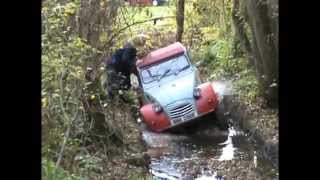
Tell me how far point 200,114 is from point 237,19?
4.41 m

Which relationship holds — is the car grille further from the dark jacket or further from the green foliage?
the green foliage

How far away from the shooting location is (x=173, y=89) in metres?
13.5

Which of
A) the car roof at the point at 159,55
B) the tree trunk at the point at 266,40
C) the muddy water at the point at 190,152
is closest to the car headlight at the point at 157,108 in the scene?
the muddy water at the point at 190,152

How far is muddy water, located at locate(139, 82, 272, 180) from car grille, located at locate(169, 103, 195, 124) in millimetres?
472

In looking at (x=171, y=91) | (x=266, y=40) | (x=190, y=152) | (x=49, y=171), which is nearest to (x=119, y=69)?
(x=171, y=91)

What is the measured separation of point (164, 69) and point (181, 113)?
5.44 ft

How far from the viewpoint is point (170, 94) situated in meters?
13.4

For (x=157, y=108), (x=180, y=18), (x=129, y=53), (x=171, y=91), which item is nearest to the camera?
(x=129, y=53)

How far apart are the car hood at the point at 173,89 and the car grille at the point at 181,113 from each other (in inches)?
7.9

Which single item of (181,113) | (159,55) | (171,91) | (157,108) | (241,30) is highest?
(241,30)

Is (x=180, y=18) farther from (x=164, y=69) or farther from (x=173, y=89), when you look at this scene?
(x=173, y=89)

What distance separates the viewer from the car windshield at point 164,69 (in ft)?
46.5
